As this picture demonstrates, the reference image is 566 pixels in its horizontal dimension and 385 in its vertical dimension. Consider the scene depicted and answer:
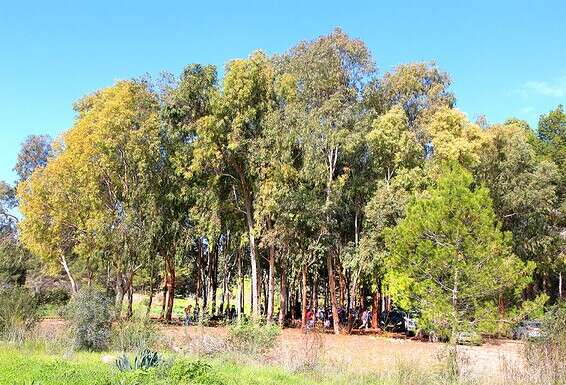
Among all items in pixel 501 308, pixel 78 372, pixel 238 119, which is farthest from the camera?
pixel 238 119

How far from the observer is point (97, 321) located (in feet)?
47.3

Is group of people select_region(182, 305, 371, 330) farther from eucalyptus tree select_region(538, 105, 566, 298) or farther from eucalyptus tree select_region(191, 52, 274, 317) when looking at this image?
eucalyptus tree select_region(538, 105, 566, 298)

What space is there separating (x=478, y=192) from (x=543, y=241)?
18444 mm

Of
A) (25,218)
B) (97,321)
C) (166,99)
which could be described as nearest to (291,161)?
(166,99)

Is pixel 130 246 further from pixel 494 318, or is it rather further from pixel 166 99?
pixel 494 318

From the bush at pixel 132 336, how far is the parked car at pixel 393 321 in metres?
18.1

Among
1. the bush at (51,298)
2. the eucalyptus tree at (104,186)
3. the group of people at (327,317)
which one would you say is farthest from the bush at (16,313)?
the group of people at (327,317)

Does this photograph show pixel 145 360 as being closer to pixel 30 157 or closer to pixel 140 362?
pixel 140 362

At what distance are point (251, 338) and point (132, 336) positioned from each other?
3.41 m

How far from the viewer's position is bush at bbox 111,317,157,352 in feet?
48.0

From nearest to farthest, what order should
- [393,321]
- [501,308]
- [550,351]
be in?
[550,351]
[501,308]
[393,321]

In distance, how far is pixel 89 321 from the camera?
14344mm

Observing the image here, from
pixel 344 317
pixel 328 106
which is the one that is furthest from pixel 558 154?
pixel 328 106

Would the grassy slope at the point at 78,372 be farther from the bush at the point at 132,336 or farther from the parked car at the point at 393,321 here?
the parked car at the point at 393,321
